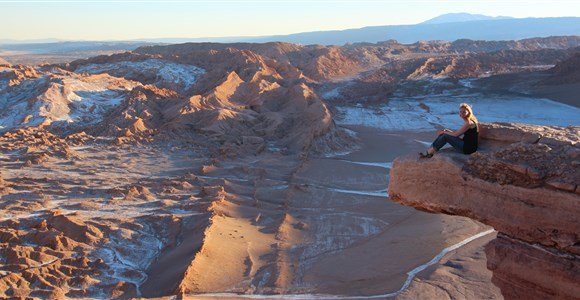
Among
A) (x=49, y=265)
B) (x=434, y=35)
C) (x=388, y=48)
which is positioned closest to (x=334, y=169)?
(x=49, y=265)

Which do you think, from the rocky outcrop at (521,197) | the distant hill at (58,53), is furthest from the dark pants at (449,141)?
the distant hill at (58,53)

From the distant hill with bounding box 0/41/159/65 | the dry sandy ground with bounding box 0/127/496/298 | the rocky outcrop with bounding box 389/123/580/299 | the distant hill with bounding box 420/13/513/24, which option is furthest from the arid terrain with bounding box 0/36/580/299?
the distant hill with bounding box 420/13/513/24

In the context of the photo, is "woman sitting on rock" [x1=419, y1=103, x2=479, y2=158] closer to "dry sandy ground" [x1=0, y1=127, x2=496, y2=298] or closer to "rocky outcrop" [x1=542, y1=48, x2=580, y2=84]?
"dry sandy ground" [x1=0, y1=127, x2=496, y2=298]

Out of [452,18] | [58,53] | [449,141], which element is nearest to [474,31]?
[452,18]

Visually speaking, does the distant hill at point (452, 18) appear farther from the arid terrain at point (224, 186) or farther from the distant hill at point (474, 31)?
the arid terrain at point (224, 186)

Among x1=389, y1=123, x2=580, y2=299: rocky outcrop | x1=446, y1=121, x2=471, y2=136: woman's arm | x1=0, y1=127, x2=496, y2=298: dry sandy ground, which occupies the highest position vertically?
x1=446, y1=121, x2=471, y2=136: woman's arm

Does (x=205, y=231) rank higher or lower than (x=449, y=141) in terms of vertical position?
lower

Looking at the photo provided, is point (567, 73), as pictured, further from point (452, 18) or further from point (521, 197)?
point (452, 18)
